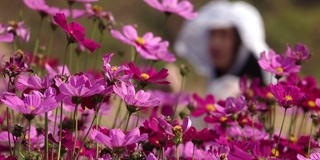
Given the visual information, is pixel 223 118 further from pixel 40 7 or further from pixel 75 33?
pixel 40 7

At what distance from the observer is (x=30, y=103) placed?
2.55 ft

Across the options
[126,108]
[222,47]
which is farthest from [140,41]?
[222,47]

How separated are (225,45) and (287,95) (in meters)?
2.82

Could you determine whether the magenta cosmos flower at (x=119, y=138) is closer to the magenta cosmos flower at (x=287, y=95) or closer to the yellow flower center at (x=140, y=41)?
the magenta cosmos flower at (x=287, y=95)

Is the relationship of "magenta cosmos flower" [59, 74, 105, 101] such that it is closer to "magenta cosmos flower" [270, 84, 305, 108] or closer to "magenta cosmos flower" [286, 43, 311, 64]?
"magenta cosmos flower" [270, 84, 305, 108]


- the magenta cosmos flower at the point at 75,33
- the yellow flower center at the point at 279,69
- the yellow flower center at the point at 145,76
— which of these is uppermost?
the magenta cosmos flower at the point at 75,33

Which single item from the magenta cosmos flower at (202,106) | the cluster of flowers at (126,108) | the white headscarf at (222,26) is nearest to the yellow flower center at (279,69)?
the cluster of flowers at (126,108)

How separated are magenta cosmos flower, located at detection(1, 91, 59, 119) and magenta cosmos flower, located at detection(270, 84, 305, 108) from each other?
250 mm

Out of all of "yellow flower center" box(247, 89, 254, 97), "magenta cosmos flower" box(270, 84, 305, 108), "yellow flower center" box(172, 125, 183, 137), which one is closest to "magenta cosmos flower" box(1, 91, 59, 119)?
"yellow flower center" box(172, 125, 183, 137)

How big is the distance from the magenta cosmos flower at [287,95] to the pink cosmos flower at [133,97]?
0.14 m

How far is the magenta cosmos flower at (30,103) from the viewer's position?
77 centimetres

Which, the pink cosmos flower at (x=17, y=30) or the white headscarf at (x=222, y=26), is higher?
the pink cosmos flower at (x=17, y=30)

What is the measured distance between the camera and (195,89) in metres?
7.43

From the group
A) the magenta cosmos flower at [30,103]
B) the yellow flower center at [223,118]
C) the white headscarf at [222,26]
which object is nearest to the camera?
the magenta cosmos flower at [30,103]
